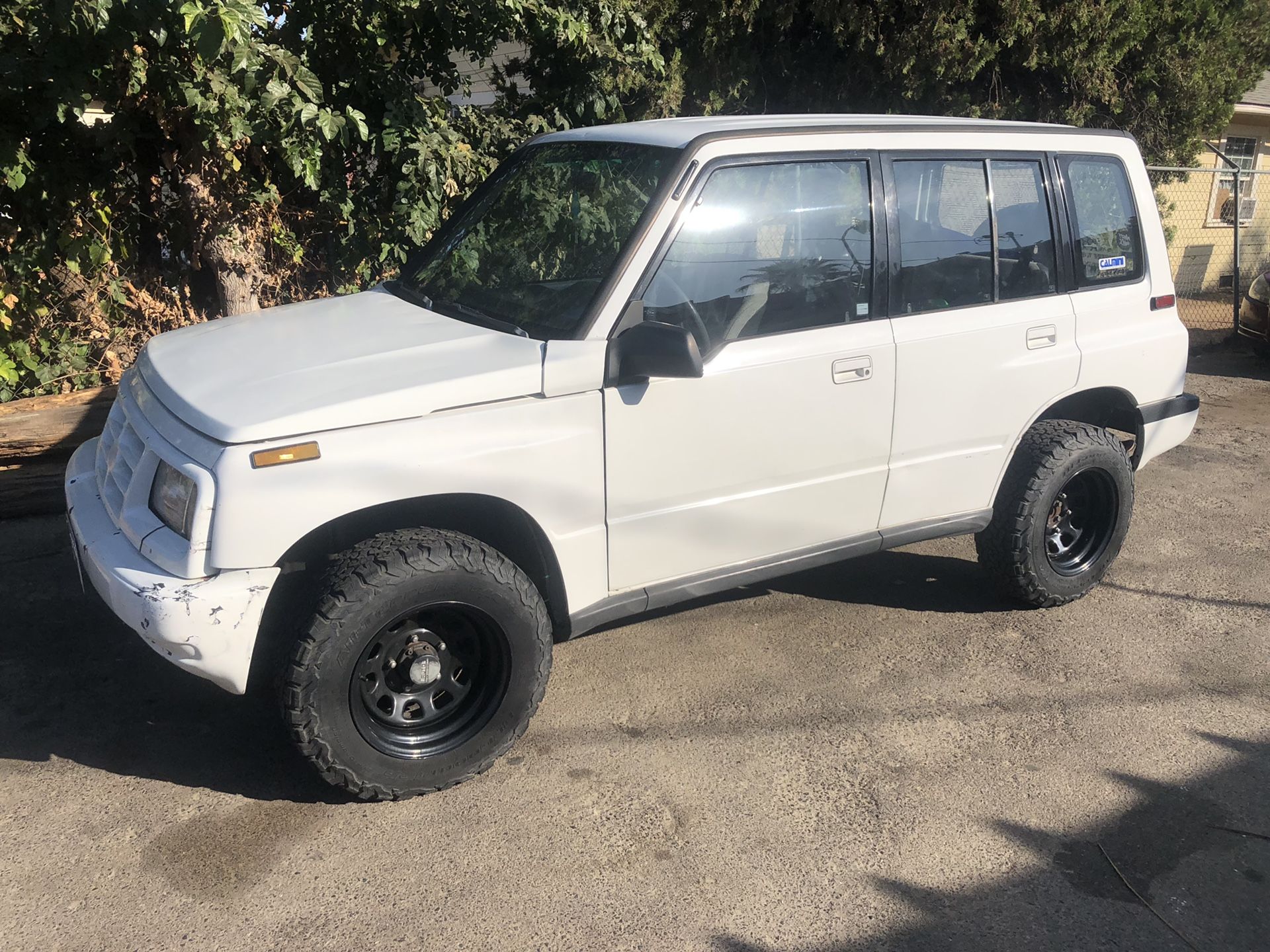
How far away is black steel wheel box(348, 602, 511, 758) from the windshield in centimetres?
99

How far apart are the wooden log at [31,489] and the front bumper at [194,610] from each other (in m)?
2.97

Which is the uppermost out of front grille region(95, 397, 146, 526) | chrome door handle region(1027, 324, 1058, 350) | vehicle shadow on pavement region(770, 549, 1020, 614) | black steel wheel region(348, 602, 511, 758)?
chrome door handle region(1027, 324, 1058, 350)

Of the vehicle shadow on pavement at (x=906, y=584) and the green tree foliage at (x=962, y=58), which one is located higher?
the green tree foliage at (x=962, y=58)

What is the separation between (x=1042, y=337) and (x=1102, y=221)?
2.23 ft

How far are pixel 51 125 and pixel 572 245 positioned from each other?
4.10 metres

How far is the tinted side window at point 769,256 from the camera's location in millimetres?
3598

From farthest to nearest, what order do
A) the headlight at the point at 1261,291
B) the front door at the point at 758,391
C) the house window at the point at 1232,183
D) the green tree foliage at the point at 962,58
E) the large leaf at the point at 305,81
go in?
the house window at the point at 1232,183 < the headlight at the point at 1261,291 < the green tree foliage at the point at 962,58 < the large leaf at the point at 305,81 < the front door at the point at 758,391

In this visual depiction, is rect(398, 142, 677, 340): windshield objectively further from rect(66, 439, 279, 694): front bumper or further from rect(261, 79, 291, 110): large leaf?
rect(261, 79, 291, 110): large leaf

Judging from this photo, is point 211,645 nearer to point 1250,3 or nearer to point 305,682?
point 305,682

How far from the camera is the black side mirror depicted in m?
3.29

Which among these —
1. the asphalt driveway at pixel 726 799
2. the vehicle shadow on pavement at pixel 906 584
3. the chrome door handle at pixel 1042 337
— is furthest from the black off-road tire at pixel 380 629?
the chrome door handle at pixel 1042 337

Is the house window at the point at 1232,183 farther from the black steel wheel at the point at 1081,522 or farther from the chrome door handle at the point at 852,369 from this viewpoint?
the chrome door handle at the point at 852,369

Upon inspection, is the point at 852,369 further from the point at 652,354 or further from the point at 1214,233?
the point at 1214,233

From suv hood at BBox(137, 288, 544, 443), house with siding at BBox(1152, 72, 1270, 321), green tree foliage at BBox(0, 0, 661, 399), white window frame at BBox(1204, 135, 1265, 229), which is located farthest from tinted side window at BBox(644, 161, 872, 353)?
white window frame at BBox(1204, 135, 1265, 229)
